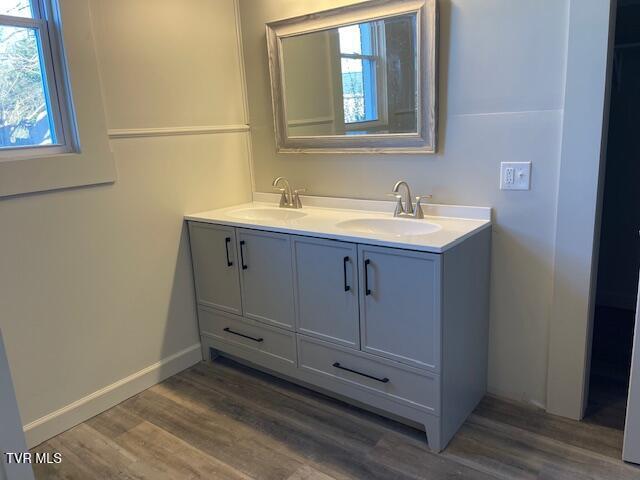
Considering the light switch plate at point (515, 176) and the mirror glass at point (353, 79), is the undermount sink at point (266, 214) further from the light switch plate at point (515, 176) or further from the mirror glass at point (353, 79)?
the light switch plate at point (515, 176)

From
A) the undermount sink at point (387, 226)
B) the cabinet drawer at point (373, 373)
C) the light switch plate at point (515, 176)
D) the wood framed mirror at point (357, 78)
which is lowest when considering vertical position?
the cabinet drawer at point (373, 373)

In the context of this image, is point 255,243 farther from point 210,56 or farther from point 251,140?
point 210,56

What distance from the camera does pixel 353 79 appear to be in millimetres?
2512

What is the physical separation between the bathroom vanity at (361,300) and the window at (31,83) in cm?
80

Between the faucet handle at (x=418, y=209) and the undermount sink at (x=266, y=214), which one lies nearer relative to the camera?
the faucet handle at (x=418, y=209)

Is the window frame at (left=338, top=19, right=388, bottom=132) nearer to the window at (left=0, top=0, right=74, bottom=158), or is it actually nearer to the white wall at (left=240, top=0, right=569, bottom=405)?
the white wall at (left=240, top=0, right=569, bottom=405)

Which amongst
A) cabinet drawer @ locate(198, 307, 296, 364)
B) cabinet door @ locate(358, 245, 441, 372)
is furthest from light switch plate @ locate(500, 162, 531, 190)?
cabinet drawer @ locate(198, 307, 296, 364)

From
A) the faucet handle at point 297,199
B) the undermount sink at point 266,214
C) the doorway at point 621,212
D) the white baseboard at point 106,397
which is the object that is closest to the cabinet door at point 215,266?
the undermount sink at point 266,214

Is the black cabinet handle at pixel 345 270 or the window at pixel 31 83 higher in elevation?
the window at pixel 31 83

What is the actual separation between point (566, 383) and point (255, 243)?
1.53 metres

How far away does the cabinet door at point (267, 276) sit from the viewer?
238 cm

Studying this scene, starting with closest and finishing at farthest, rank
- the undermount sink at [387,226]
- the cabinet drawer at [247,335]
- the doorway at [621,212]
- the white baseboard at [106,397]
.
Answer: the white baseboard at [106,397] < the undermount sink at [387,226] < the cabinet drawer at [247,335] < the doorway at [621,212]

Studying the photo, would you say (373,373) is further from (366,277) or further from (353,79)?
(353,79)

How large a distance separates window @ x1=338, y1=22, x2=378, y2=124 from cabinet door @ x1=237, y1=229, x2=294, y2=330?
0.75 meters
